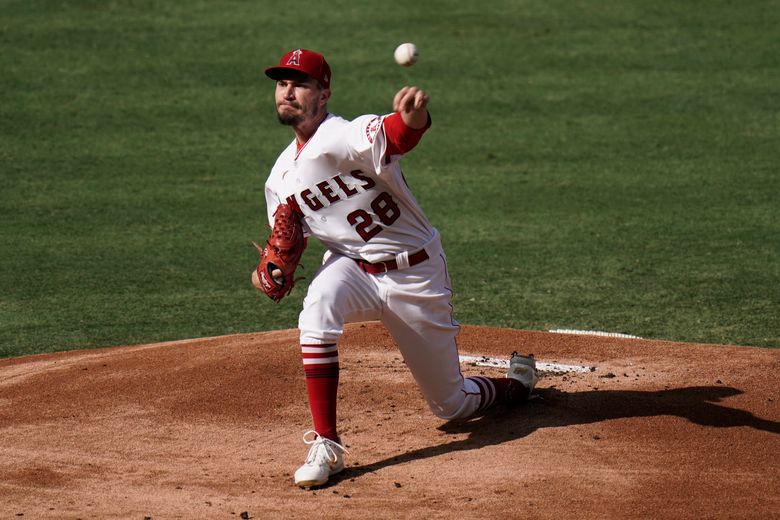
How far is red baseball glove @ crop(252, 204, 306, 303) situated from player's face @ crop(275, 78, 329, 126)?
0.36m

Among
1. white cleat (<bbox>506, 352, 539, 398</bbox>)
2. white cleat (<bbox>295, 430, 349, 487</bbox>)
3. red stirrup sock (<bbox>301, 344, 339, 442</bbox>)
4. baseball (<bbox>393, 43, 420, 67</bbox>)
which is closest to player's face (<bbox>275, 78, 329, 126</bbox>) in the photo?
baseball (<bbox>393, 43, 420, 67</bbox>)

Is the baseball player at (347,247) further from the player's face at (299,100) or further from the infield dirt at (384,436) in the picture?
the infield dirt at (384,436)

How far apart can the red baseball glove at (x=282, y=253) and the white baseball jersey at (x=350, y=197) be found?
6 centimetres

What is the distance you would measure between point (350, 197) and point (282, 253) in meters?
0.35

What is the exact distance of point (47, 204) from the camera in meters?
8.98

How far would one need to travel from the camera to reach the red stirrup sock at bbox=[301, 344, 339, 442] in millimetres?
4344

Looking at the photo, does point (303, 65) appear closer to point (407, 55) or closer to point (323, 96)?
point (323, 96)

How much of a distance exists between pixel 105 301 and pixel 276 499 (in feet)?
11.7

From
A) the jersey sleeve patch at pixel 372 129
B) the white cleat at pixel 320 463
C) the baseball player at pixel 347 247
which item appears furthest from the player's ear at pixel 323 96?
the white cleat at pixel 320 463

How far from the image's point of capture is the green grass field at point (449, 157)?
722 cm

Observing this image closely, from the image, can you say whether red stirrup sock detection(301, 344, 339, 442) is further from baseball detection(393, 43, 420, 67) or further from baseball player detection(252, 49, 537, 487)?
baseball detection(393, 43, 420, 67)

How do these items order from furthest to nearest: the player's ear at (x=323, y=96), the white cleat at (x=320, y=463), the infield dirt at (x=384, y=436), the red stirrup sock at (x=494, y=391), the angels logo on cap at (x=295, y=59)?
1. the red stirrup sock at (x=494, y=391)
2. the player's ear at (x=323, y=96)
3. the angels logo on cap at (x=295, y=59)
4. the white cleat at (x=320, y=463)
5. the infield dirt at (x=384, y=436)

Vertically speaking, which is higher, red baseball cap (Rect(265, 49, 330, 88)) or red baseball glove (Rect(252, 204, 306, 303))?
red baseball cap (Rect(265, 49, 330, 88))

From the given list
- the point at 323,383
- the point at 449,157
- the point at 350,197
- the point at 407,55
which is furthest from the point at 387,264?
the point at 449,157
